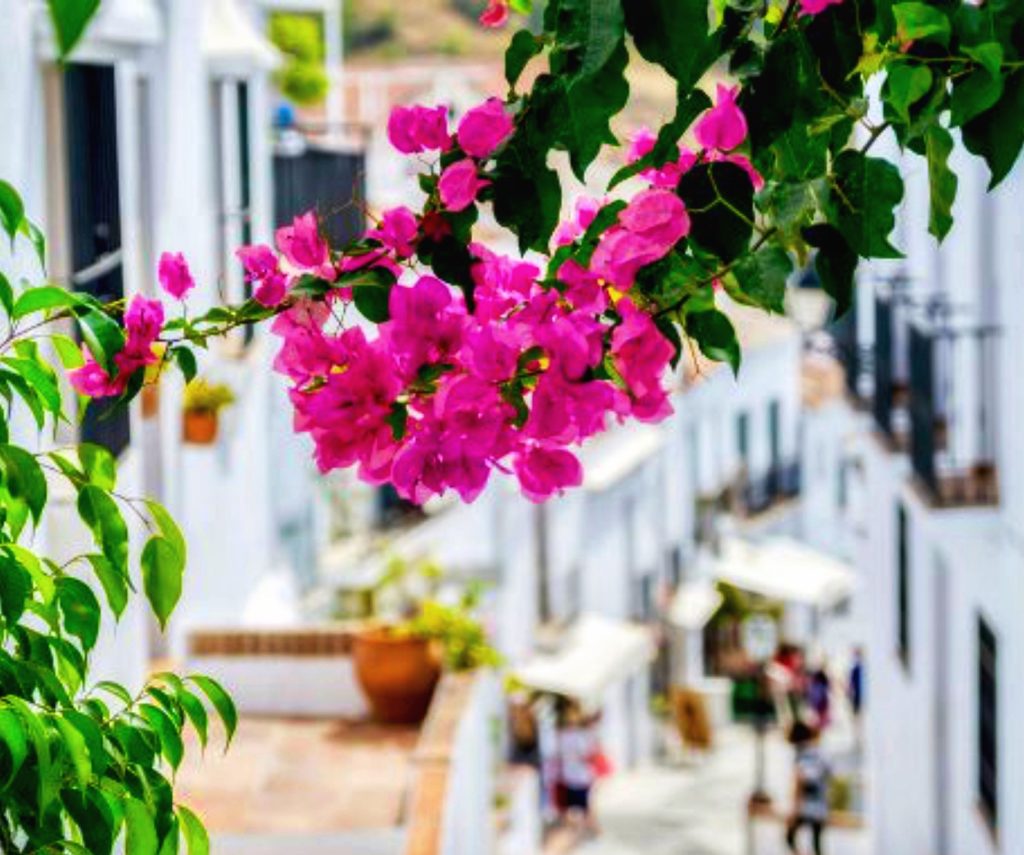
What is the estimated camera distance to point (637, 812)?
31250 mm

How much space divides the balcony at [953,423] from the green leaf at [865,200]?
10.7 metres

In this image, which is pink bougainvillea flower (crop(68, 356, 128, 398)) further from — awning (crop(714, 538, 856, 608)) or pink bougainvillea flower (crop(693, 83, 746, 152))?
awning (crop(714, 538, 856, 608))

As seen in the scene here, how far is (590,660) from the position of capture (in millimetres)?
34281

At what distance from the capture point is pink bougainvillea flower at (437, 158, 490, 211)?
3.80 meters

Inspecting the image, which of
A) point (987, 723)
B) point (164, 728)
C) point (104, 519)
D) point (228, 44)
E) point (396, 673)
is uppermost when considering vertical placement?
point (228, 44)

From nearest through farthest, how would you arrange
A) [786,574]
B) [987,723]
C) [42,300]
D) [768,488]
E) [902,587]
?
[42,300], [987,723], [902,587], [786,574], [768,488]

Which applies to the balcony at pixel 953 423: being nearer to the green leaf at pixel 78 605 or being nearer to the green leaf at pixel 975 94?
the green leaf at pixel 78 605

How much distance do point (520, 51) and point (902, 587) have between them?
1669cm

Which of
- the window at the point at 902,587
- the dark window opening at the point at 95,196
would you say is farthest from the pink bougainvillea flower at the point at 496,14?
the window at the point at 902,587

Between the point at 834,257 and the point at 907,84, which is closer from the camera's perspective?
the point at 907,84

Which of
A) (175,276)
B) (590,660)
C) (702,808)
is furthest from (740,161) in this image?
(590,660)

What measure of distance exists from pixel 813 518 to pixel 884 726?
33.7 m

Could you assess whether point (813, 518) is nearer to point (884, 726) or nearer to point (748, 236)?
point (884, 726)

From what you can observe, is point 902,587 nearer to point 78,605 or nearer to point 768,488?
point 78,605
